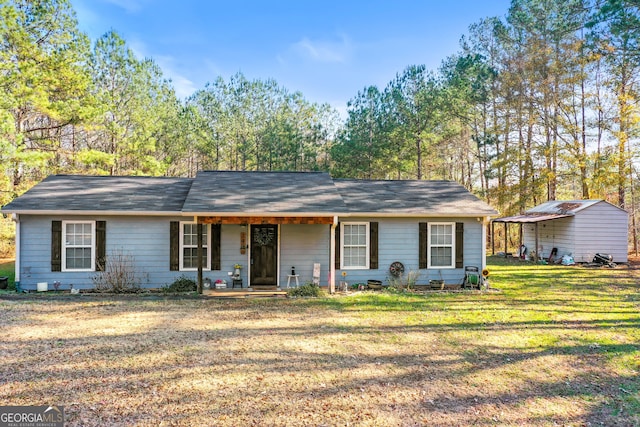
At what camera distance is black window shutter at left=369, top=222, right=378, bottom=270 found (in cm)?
1072

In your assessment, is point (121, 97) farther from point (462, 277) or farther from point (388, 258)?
point (462, 277)

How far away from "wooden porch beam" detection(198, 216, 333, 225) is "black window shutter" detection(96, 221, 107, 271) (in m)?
2.99

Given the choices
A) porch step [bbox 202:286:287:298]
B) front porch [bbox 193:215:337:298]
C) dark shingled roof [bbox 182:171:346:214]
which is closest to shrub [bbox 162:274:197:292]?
front porch [bbox 193:215:337:298]

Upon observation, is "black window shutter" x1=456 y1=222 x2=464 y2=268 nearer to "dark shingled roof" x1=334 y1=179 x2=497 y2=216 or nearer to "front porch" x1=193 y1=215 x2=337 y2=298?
"dark shingled roof" x1=334 y1=179 x2=497 y2=216

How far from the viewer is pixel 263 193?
1058cm

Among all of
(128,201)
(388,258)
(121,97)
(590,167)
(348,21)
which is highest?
(348,21)

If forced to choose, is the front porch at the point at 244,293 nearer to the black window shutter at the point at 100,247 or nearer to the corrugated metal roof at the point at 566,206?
the black window shutter at the point at 100,247

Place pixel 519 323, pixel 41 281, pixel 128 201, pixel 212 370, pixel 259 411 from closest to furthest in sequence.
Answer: pixel 259 411, pixel 212 370, pixel 519 323, pixel 41 281, pixel 128 201

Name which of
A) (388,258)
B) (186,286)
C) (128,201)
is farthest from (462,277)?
(128,201)

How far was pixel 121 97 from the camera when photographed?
2030 cm

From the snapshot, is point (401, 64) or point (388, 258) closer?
point (388, 258)

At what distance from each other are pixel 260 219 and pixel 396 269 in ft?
14.3

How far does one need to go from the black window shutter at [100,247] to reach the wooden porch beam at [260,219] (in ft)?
9.82

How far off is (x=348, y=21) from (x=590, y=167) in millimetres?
15156
